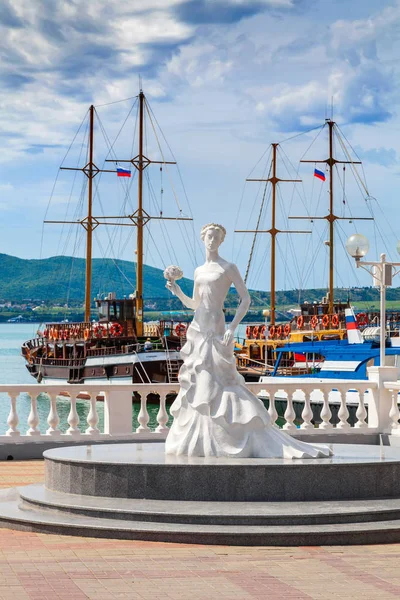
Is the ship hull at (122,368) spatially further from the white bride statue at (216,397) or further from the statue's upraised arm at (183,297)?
the white bride statue at (216,397)

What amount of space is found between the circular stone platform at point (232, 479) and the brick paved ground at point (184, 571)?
3.42 ft

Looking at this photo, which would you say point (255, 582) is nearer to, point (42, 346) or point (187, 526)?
point (187, 526)

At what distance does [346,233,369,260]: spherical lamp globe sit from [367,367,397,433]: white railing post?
2.36m

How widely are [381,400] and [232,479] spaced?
738 centimetres

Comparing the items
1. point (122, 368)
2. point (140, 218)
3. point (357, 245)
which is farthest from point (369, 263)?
point (140, 218)

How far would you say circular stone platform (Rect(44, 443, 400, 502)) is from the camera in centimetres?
1038

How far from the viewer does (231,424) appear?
11180mm

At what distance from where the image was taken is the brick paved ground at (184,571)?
7551mm

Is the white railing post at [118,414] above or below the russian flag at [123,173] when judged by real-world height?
below

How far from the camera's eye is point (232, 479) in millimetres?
10375

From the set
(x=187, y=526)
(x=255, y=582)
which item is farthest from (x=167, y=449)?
(x=255, y=582)

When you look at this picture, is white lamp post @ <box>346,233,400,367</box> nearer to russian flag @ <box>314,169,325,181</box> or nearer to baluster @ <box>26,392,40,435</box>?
baluster @ <box>26,392,40,435</box>

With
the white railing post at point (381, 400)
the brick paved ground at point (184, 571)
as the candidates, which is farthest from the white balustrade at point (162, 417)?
the brick paved ground at point (184, 571)

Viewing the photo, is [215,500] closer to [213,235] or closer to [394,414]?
[213,235]
